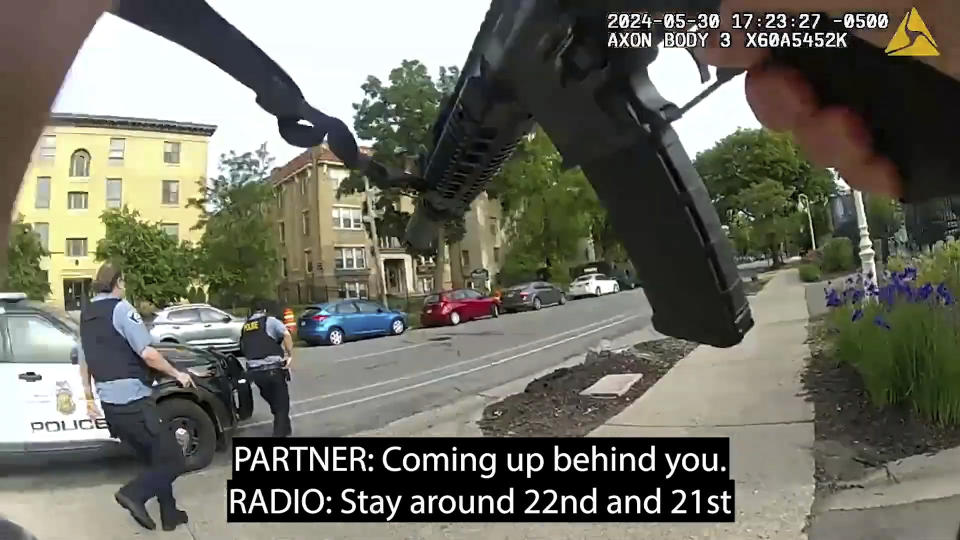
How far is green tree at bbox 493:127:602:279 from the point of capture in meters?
1.32

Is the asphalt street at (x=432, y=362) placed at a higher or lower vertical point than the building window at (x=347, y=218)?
lower

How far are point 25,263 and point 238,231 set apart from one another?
1.34 ft

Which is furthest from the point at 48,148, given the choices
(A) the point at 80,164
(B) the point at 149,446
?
(B) the point at 149,446

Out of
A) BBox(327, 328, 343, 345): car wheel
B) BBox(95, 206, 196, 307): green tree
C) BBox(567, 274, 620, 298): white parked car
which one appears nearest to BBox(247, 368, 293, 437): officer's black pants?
BBox(327, 328, 343, 345): car wheel

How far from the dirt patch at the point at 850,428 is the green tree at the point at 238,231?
3.94ft

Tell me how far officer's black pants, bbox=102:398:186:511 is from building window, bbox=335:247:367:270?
45cm

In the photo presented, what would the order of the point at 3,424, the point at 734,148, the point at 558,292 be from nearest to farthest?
the point at 3,424
the point at 734,148
the point at 558,292

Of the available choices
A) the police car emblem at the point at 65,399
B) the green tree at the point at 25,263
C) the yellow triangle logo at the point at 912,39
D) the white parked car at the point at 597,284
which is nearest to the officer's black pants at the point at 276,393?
the police car emblem at the point at 65,399

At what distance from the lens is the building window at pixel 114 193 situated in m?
1.27

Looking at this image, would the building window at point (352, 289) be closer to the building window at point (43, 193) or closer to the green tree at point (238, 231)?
the green tree at point (238, 231)

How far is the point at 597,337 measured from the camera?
1.41 metres

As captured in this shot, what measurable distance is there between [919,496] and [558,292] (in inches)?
34.9

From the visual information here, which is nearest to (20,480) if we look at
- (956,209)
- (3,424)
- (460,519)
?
(3,424)

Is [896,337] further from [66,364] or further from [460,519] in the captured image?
[66,364]
